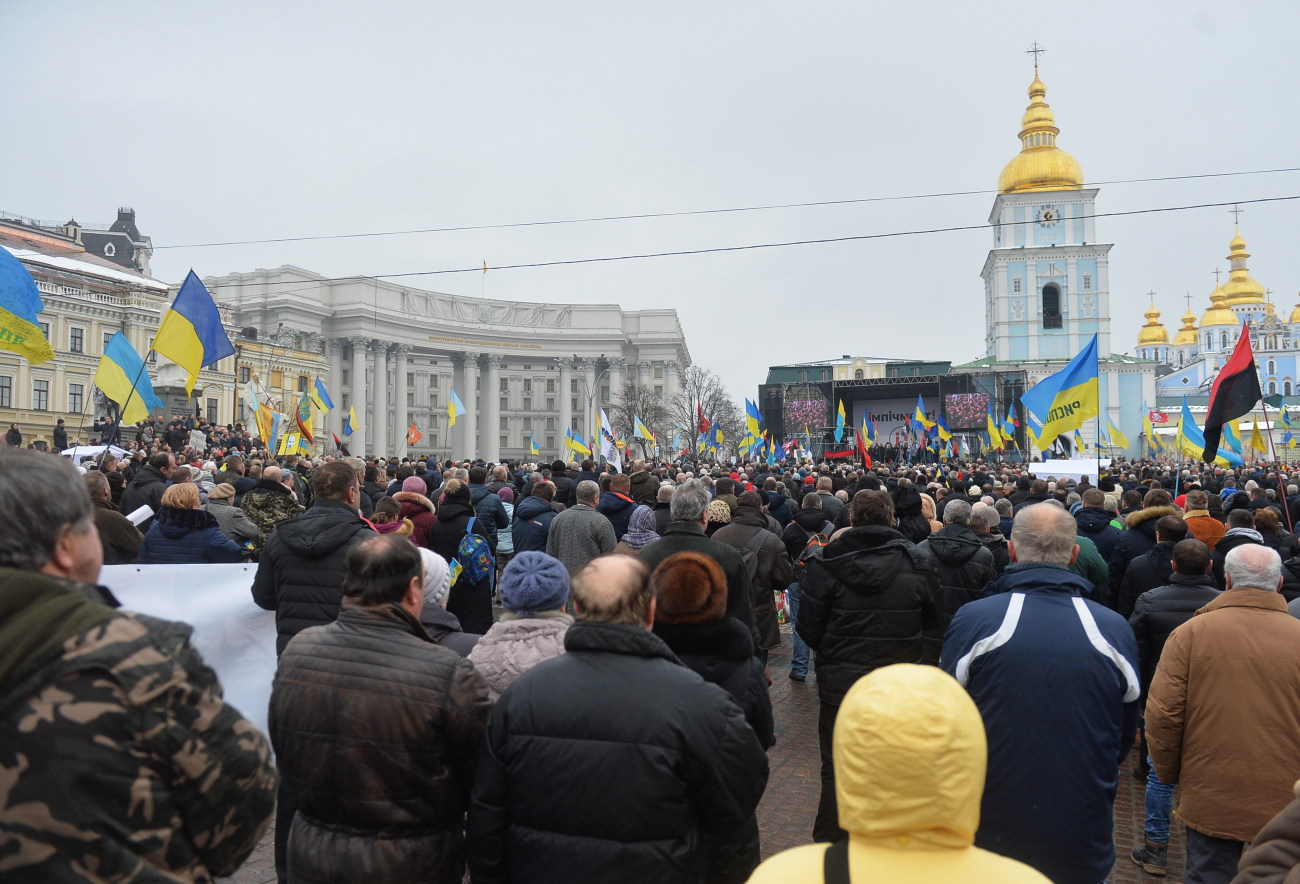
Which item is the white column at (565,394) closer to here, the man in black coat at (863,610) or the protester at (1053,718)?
the man in black coat at (863,610)

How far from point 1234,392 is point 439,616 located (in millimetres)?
10208

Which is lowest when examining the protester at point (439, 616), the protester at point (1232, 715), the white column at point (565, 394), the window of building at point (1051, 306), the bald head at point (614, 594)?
the protester at point (1232, 715)

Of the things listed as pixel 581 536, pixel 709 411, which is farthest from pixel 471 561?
pixel 709 411

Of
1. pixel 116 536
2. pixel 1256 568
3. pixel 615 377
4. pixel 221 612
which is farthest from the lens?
pixel 615 377

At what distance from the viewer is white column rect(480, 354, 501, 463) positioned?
308ft

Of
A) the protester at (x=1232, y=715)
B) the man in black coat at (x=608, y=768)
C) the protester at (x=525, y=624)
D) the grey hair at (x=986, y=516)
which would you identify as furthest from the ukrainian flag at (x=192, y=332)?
the protester at (x=1232, y=715)

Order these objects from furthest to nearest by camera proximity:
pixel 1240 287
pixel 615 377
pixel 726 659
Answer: pixel 1240 287, pixel 615 377, pixel 726 659

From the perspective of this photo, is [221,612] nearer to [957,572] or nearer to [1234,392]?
[957,572]

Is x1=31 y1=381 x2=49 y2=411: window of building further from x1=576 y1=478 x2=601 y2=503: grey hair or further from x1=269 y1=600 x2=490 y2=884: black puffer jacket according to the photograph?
x1=269 y1=600 x2=490 y2=884: black puffer jacket

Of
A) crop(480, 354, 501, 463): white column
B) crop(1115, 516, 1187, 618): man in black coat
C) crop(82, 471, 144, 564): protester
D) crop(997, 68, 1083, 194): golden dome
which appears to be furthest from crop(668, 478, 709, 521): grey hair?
crop(480, 354, 501, 463): white column

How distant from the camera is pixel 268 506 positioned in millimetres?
7012

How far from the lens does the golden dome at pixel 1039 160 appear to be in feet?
239

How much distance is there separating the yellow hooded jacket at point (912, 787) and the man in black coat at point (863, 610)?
11.1 feet

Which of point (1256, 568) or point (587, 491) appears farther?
point (587, 491)
